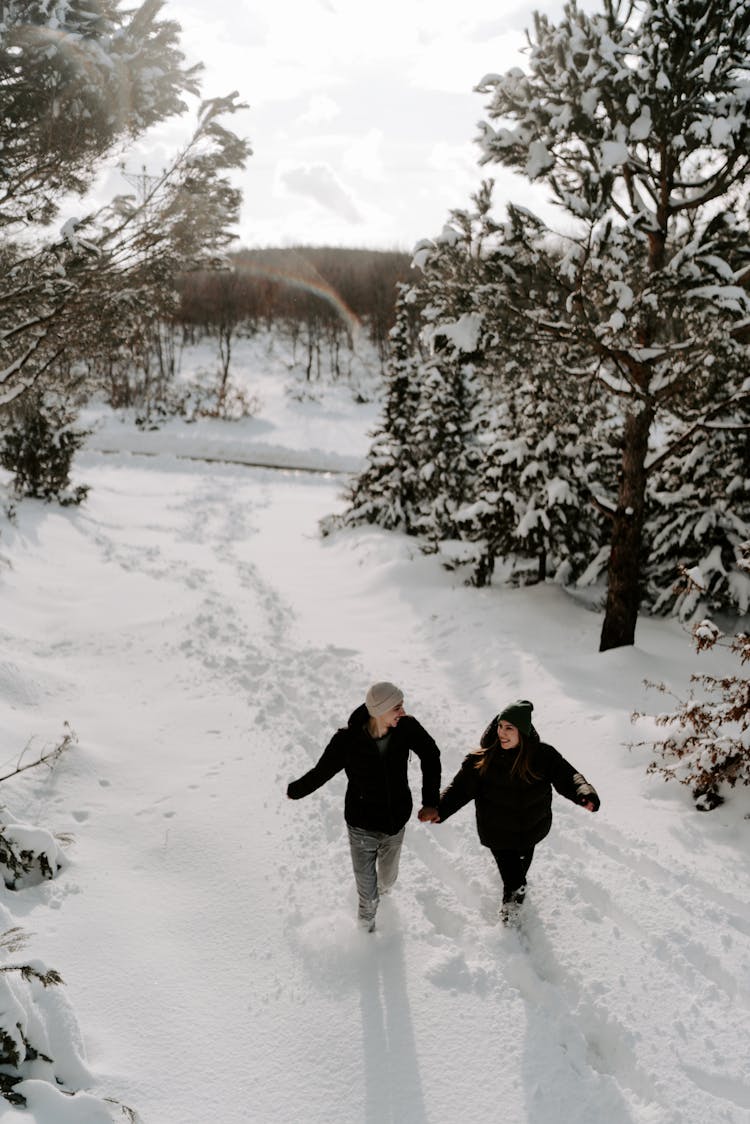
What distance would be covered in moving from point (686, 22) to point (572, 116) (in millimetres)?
1343

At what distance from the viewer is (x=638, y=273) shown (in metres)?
8.05

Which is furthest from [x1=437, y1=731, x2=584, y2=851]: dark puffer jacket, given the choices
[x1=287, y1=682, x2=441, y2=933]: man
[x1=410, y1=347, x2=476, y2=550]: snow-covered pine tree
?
[x1=410, y1=347, x2=476, y2=550]: snow-covered pine tree

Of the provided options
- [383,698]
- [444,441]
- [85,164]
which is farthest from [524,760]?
[444,441]

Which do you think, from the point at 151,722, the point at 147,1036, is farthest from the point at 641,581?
the point at 147,1036

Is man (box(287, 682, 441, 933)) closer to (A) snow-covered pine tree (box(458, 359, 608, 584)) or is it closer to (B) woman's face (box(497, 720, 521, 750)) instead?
(B) woman's face (box(497, 720, 521, 750))

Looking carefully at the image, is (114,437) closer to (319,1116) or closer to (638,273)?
(638,273)

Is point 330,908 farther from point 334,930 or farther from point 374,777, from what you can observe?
point 374,777

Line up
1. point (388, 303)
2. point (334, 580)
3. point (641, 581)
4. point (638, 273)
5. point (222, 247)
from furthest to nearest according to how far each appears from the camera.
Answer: point (388, 303), point (334, 580), point (641, 581), point (222, 247), point (638, 273)

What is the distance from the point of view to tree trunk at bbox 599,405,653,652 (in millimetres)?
9125

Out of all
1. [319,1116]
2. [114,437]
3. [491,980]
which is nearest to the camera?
[319,1116]

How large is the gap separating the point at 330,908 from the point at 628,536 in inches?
259

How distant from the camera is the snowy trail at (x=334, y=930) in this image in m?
3.38

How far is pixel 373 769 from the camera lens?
4090 mm

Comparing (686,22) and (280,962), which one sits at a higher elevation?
(686,22)
